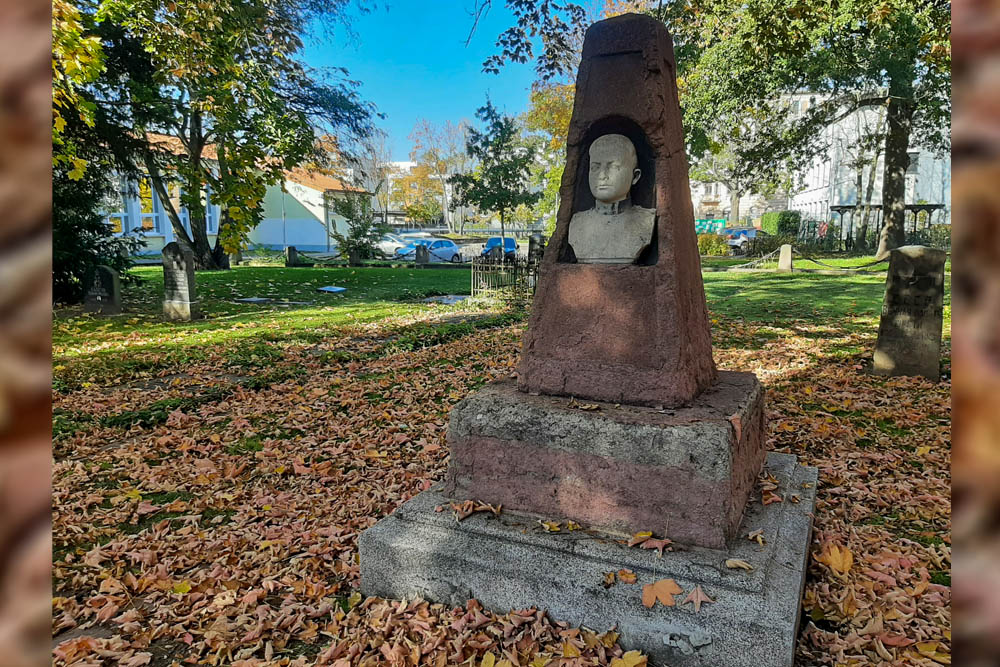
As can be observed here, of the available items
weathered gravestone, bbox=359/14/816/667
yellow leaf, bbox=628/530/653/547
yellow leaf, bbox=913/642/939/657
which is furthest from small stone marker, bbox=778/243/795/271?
yellow leaf, bbox=628/530/653/547

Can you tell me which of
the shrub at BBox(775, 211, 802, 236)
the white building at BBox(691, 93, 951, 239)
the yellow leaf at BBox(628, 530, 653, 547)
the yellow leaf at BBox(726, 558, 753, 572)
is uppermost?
the white building at BBox(691, 93, 951, 239)

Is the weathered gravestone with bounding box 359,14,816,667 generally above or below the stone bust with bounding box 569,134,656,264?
below

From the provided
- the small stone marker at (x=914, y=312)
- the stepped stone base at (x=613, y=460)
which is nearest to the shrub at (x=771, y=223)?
the small stone marker at (x=914, y=312)

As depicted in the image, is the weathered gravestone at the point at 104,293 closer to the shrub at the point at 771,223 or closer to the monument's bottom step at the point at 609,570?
the monument's bottom step at the point at 609,570

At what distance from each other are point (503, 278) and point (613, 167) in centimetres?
1208

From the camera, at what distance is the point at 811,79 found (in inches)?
754

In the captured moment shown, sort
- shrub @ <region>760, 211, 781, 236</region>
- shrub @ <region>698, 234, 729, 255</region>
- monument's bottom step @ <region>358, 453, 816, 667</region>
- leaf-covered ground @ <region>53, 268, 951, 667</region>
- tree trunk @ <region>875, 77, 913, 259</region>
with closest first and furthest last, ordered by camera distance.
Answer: monument's bottom step @ <region>358, 453, 816, 667</region>, leaf-covered ground @ <region>53, 268, 951, 667</region>, tree trunk @ <region>875, 77, 913, 259</region>, shrub @ <region>698, 234, 729, 255</region>, shrub @ <region>760, 211, 781, 236</region>

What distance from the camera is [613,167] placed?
140 inches

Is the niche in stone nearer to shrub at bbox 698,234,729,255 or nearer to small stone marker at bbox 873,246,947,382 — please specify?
small stone marker at bbox 873,246,947,382

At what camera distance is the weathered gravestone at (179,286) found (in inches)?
483

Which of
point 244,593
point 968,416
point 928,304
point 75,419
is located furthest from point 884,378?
point 75,419

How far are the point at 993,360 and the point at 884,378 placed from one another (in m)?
8.27

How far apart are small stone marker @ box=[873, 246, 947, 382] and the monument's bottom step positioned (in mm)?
4697

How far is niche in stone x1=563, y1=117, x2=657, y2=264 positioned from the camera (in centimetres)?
351
